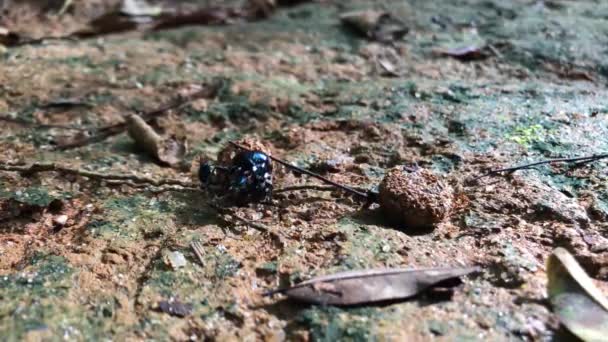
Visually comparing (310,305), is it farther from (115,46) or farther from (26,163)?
(115,46)

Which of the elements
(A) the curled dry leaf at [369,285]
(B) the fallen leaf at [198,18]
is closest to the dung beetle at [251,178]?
(A) the curled dry leaf at [369,285]

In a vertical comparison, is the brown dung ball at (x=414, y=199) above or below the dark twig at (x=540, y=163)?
above

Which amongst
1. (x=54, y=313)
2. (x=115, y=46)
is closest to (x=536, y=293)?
(x=54, y=313)

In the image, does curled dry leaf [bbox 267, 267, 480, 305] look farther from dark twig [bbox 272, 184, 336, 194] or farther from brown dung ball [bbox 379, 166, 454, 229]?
dark twig [bbox 272, 184, 336, 194]

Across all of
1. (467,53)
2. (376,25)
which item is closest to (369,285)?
(467,53)

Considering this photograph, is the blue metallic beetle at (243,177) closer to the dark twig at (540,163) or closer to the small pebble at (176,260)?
the small pebble at (176,260)

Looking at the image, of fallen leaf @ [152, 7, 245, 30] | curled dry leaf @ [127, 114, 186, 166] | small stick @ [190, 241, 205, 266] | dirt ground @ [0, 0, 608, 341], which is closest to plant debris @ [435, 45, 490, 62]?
dirt ground @ [0, 0, 608, 341]

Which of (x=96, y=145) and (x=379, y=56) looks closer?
(x=96, y=145)
